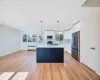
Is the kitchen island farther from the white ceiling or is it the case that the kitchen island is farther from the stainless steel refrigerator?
the white ceiling

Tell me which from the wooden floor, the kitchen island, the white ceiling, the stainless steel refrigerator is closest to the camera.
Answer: the white ceiling

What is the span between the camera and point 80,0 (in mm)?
3373

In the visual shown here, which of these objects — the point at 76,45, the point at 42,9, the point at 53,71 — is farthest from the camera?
the point at 76,45

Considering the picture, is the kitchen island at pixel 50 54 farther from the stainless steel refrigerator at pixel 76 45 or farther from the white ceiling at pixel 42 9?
the white ceiling at pixel 42 9

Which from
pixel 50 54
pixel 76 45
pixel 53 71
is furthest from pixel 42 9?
pixel 76 45

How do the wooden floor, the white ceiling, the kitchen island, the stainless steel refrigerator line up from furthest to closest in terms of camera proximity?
1. the stainless steel refrigerator
2. the kitchen island
3. the wooden floor
4. the white ceiling

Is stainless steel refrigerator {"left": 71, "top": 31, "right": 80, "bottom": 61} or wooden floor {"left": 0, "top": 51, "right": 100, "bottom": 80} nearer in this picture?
wooden floor {"left": 0, "top": 51, "right": 100, "bottom": 80}

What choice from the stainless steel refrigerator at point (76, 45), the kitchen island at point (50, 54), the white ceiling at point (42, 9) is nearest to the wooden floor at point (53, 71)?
the kitchen island at point (50, 54)

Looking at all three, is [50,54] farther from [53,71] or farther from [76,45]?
[53,71]

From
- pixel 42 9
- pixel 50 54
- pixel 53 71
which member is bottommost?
pixel 53 71

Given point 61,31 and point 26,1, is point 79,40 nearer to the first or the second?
point 26,1

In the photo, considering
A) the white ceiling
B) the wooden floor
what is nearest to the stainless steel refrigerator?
the wooden floor

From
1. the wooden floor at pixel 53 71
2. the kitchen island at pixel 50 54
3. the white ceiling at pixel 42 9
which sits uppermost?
the white ceiling at pixel 42 9

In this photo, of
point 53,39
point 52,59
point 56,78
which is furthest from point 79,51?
point 53,39
